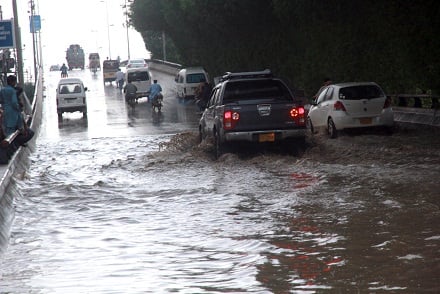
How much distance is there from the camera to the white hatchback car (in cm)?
2411

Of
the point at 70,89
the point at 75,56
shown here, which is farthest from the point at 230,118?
the point at 75,56

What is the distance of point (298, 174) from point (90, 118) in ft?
96.2

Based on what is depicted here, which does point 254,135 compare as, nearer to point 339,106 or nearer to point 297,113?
point 297,113

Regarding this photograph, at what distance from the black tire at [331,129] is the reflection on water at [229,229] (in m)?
5.06

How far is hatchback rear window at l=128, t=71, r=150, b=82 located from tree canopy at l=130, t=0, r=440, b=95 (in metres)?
4.27

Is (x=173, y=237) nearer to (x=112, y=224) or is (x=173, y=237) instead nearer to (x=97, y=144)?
(x=112, y=224)

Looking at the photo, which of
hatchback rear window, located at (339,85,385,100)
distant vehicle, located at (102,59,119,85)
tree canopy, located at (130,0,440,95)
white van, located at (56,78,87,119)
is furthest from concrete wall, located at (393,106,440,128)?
distant vehicle, located at (102,59,119,85)

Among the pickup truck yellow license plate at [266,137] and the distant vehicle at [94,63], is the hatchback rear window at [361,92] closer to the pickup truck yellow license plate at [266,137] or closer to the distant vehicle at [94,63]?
A: the pickup truck yellow license plate at [266,137]

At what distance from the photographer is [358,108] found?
24.1 metres

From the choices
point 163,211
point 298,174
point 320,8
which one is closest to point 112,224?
point 163,211

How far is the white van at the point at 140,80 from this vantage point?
2331 inches

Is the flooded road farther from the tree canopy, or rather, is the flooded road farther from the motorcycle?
the motorcycle

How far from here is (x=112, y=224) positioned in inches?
518

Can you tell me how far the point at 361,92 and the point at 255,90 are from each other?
16.2ft
